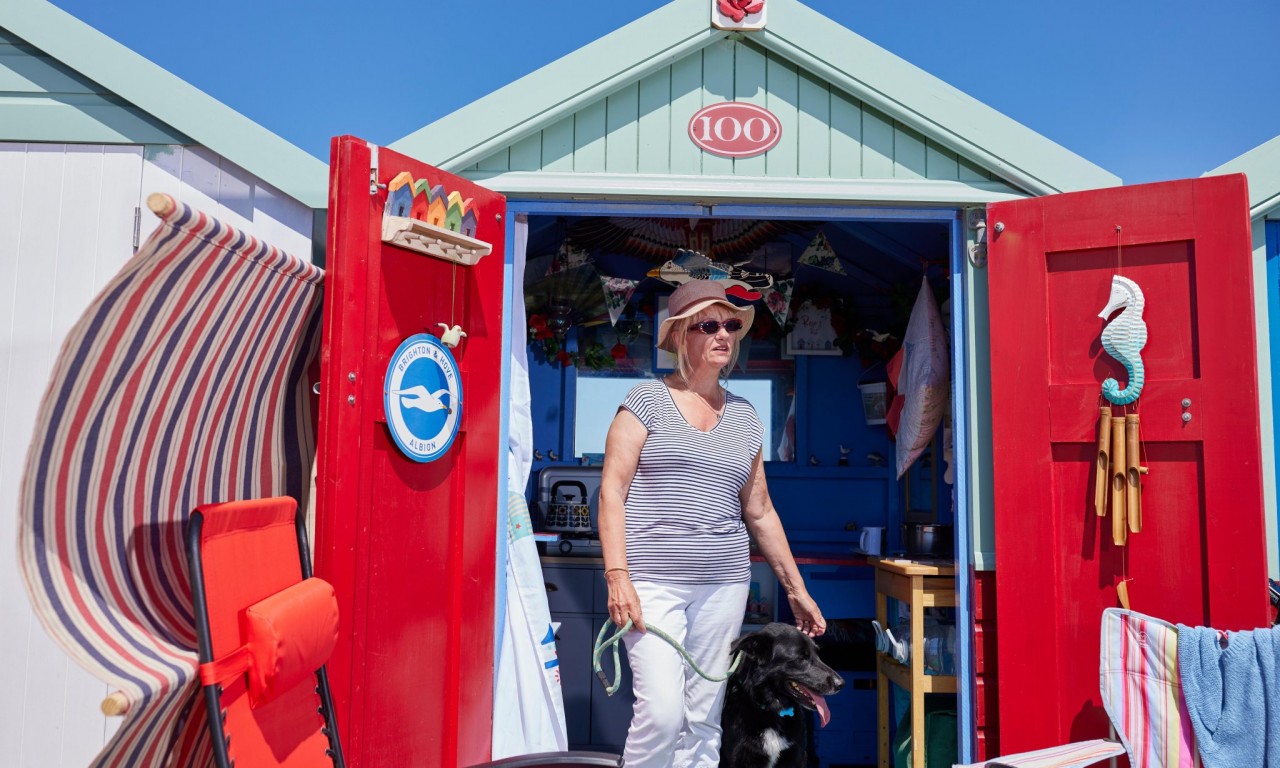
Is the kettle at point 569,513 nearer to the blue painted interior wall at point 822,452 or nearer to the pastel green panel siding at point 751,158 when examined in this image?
the blue painted interior wall at point 822,452

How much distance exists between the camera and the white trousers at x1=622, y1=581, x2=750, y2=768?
3.01 meters

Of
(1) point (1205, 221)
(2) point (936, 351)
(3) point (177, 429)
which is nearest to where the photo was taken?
(3) point (177, 429)

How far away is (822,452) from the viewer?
612 centimetres

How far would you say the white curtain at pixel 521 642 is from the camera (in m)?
3.75

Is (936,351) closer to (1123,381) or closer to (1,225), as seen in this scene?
(1123,381)

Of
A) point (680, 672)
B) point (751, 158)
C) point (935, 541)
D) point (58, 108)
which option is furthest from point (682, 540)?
point (58, 108)

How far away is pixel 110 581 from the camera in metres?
2.11

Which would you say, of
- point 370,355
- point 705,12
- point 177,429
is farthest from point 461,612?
point 705,12

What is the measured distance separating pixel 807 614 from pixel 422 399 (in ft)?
5.18

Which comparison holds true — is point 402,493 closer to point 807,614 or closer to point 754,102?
point 807,614

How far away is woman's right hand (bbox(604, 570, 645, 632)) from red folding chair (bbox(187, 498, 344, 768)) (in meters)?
0.89

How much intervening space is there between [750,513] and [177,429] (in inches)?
79.6

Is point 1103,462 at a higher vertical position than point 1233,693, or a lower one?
higher

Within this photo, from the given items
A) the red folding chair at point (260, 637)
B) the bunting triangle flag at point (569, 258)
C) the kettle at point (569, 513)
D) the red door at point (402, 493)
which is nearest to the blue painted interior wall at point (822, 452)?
the kettle at point (569, 513)
